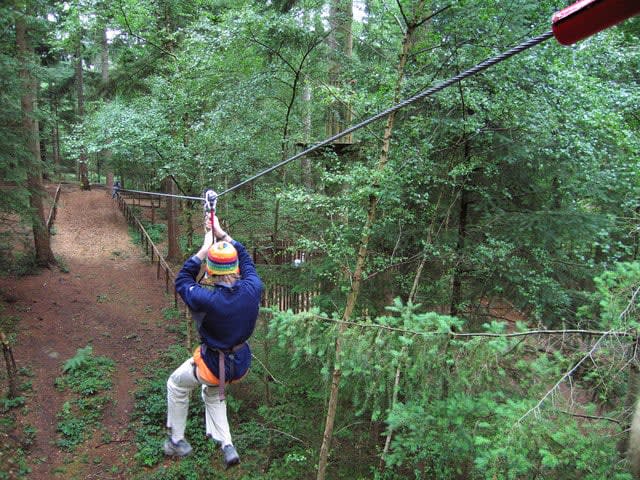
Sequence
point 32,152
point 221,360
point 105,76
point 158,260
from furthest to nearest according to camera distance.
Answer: point 105,76 < point 158,260 < point 32,152 < point 221,360

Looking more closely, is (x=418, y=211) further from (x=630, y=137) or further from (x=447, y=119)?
(x=630, y=137)

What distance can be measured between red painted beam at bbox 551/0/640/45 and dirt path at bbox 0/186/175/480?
8552mm

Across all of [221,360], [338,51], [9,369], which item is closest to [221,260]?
[221,360]

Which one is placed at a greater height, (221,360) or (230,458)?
(221,360)

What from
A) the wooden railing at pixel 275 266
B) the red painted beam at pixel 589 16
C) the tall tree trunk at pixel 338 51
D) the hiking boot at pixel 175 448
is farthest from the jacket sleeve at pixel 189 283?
the tall tree trunk at pixel 338 51

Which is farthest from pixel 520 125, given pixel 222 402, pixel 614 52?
pixel 222 402

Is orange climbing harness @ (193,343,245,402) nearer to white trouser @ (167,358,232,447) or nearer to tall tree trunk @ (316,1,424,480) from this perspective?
white trouser @ (167,358,232,447)

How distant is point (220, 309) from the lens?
3521 mm

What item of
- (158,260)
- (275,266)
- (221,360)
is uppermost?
(221,360)

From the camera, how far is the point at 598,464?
282 centimetres

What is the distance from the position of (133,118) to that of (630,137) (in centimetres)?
787

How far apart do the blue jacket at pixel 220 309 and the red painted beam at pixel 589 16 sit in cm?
290

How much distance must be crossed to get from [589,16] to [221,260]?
2890mm

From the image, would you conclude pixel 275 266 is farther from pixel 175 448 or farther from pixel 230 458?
pixel 230 458
